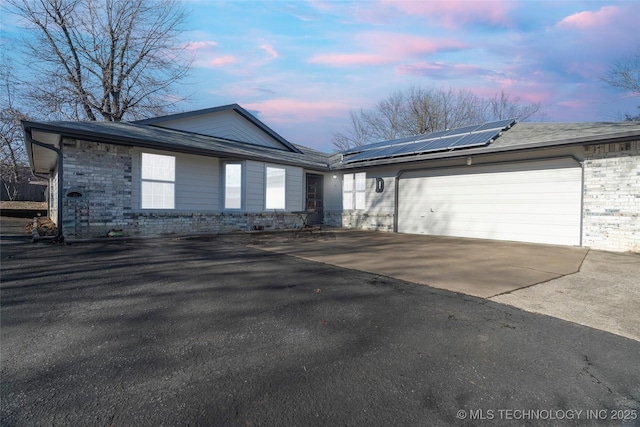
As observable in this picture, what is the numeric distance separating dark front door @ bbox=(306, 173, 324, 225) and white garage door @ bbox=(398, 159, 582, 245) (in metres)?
3.99

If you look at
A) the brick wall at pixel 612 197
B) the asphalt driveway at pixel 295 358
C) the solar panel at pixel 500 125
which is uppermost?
the solar panel at pixel 500 125

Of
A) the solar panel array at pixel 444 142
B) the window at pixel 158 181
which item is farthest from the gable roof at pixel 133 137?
the solar panel array at pixel 444 142

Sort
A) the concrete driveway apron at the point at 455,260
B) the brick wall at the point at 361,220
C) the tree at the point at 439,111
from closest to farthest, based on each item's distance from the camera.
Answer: the concrete driveway apron at the point at 455,260
the brick wall at the point at 361,220
the tree at the point at 439,111

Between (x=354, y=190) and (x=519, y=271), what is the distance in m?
9.22

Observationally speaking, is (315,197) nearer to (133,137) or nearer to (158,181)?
(158,181)

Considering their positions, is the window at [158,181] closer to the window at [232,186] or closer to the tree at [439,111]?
the window at [232,186]

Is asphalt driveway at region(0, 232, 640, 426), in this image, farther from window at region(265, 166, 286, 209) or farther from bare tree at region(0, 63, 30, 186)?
bare tree at region(0, 63, 30, 186)

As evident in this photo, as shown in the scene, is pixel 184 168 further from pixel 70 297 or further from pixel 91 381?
pixel 91 381

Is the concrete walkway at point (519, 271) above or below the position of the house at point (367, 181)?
below

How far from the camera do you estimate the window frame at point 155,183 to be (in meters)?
9.88

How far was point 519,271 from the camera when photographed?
222 inches

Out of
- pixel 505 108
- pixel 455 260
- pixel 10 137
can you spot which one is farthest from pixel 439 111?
pixel 10 137

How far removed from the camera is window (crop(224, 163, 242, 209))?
1153cm

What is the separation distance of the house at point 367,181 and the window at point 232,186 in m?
0.04
